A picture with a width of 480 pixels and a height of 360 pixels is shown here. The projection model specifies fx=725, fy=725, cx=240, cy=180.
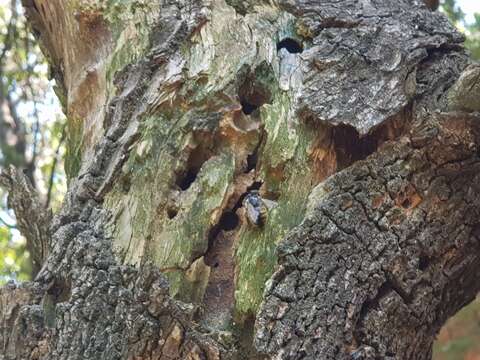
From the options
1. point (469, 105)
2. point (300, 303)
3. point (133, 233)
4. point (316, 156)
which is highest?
point (469, 105)

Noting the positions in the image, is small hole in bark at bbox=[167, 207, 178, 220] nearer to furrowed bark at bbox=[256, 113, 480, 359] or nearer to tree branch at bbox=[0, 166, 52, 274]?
furrowed bark at bbox=[256, 113, 480, 359]

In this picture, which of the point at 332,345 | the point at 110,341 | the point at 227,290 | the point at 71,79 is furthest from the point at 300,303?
the point at 71,79

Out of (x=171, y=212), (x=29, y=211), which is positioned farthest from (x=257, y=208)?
(x=29, y=211)

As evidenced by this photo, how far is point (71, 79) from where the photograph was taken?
89.8 inches

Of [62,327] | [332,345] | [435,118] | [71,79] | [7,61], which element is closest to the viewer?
[332,345]

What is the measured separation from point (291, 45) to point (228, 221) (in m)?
0.59

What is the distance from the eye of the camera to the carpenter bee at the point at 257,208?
1.63 metres

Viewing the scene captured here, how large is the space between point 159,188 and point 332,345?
0.58 m

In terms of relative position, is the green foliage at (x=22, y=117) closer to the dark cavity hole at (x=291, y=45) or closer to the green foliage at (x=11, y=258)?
the green foliage at (x=11, y=258)

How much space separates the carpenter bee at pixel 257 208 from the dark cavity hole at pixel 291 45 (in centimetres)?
54

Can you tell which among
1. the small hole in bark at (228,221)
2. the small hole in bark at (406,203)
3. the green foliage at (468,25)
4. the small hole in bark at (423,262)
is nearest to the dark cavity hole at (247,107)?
the small hole in bark at (228,221)

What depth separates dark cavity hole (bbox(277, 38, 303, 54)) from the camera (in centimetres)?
202

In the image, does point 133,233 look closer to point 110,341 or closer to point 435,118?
point 110,341

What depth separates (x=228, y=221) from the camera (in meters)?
1.74
